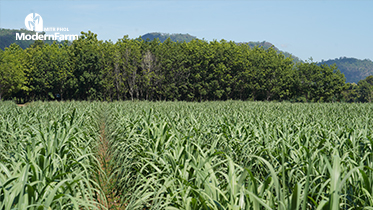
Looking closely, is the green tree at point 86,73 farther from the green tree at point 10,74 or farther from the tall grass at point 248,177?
the tall grass at point 248,177

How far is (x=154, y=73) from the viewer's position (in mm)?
51062

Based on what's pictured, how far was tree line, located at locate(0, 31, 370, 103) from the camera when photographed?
4903 cm

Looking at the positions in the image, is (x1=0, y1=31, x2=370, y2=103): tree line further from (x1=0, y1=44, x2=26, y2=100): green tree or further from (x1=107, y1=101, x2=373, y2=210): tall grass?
(x1=107, y1=101, x2=373, y2=210): tall grass

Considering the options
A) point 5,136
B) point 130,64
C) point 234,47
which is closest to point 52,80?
point 130,64

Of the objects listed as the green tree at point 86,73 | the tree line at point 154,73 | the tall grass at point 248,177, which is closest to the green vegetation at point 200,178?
the tall grass at point 248,177

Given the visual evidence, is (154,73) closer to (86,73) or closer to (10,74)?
(86,73)

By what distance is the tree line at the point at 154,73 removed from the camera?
4903 cm

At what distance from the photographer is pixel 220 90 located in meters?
53.0

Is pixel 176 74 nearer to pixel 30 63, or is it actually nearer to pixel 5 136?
pixel 30 63

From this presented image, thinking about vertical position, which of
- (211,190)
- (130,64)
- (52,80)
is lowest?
(211,190)

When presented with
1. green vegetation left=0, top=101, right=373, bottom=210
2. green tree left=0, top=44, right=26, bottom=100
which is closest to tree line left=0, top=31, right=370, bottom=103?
green tree left=0, top=44, right=26, bottom=100

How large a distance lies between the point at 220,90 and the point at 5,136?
158ft

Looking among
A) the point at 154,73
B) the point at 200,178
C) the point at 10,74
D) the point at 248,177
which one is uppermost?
the point at 154,73

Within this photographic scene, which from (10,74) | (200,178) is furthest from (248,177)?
(10,74)
